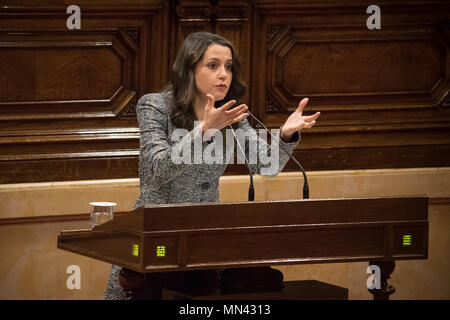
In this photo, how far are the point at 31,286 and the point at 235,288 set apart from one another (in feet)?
6.64

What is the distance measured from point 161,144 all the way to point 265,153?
512mm

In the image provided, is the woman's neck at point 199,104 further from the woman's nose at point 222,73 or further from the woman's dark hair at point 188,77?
the woman's nose at point 222,73

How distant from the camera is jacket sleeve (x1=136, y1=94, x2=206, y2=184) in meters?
3.05

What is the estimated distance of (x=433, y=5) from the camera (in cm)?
541

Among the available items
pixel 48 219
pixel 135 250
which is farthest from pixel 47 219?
pixel 135 250

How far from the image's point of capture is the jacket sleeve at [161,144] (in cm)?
305

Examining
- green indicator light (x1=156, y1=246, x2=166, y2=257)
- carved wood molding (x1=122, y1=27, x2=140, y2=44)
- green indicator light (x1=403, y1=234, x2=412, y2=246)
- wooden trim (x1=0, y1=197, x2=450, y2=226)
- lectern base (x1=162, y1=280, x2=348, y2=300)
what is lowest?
lectern base (x1=162, y1=280, x2=348, y2=300)

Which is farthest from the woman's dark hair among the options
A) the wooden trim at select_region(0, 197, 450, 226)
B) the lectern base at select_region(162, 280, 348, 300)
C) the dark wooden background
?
the wooden trim at select_region(0, 197, 450, 226)

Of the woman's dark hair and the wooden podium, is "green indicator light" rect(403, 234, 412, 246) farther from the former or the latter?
the woman's dark hair

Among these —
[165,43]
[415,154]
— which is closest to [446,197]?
[415,154]

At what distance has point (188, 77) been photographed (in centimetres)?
359

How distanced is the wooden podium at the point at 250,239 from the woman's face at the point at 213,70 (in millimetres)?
758

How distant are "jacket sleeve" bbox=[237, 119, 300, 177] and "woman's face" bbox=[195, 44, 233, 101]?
248 mm

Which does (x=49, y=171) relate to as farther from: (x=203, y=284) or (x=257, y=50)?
(x=203, y=284)
